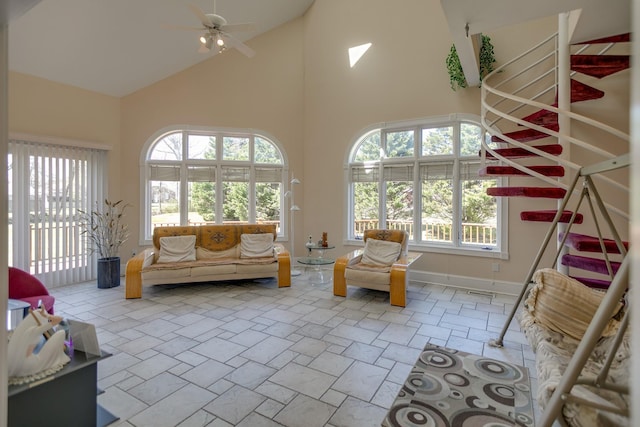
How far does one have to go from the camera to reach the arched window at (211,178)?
245 inches

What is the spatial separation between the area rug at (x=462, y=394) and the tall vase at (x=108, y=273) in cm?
489

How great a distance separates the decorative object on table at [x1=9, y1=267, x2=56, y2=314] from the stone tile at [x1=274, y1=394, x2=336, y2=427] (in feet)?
8.82

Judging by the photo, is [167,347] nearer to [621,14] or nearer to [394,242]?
[394,242]

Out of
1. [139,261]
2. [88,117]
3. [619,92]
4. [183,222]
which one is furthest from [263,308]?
[619,92]

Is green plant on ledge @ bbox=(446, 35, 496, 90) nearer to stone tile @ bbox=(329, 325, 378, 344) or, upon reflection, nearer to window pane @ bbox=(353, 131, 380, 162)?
window pane @ bbox=(353, 131, 380, 162)

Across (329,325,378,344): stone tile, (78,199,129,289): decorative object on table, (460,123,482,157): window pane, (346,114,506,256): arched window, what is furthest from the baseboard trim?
(78,199,129,289): decorative object on table

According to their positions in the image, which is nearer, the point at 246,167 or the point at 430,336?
the point at 430,336

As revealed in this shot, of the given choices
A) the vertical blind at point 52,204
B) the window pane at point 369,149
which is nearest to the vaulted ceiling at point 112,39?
the vertical blind at point 52,204

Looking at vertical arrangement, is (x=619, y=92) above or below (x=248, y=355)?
above

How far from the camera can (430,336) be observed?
3.46 meters

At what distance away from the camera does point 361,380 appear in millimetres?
2609

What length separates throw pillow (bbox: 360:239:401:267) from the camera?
16.5 ft

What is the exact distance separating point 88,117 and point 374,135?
16.6ft

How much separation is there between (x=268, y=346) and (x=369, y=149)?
13.9 feet
